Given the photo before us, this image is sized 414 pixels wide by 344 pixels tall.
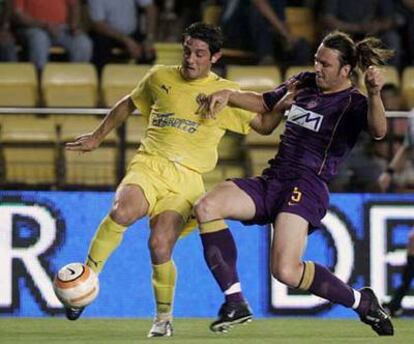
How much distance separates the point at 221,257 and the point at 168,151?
93cm

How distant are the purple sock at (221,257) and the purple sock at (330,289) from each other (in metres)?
0.47

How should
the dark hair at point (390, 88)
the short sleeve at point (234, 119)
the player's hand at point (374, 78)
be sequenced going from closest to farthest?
the player's hand at point (374, 78) → the short sleeve at point (234, 119) → the dark hair at point (390, 88)

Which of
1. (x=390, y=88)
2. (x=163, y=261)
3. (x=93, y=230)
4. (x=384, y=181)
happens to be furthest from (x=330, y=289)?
(x=390, y=88)

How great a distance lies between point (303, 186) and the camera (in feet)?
29.5

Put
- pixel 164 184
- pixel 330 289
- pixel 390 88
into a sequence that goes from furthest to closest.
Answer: pixel 390 88 → pixel 164 184 → pixel 330 289

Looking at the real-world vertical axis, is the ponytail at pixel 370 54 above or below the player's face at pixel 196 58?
above

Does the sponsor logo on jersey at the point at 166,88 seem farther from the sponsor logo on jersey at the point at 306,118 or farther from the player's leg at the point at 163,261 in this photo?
the sponsor logo on jersey at the point at 306,118

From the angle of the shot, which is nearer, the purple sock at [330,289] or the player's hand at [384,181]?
the purple sock at [330,289]

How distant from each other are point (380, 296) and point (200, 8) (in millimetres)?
4583

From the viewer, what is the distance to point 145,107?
9.80 metres

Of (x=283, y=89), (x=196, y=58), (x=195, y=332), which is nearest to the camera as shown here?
(x=283, y=89)

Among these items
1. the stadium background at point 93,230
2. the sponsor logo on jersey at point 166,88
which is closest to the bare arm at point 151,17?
the stadium background at point 93,230

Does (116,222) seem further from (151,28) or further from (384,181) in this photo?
(151,28)

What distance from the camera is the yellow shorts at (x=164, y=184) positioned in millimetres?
9453
